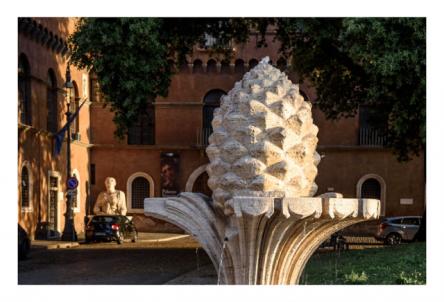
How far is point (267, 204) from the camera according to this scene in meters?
6.53

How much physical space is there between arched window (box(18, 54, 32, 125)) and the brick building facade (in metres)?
6.43

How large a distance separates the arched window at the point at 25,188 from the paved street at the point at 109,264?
2526 mm

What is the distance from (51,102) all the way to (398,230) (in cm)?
1499

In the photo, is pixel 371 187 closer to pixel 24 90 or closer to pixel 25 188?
pixel 25 188

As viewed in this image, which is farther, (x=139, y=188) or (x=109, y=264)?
(x=139, y=188)

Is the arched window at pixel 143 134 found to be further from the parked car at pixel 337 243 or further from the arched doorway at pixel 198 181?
the parked car at pixel 337 243

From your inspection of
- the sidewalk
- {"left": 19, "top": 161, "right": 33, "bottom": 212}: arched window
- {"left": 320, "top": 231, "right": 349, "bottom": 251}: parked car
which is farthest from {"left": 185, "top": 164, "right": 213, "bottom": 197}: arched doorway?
{"left": 320, "top": 231, "right": 349, "bottom": 251}: parked car

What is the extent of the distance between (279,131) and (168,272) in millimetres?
10496

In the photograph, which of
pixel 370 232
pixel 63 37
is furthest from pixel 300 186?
pixel 370 232

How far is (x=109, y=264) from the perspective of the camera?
762 inches

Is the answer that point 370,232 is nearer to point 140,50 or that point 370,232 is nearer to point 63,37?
point 63,37

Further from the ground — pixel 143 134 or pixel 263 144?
pixel 143 134

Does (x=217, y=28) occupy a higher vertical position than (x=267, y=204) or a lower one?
higher

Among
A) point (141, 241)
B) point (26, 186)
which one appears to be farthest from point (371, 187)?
point (26, 186)
